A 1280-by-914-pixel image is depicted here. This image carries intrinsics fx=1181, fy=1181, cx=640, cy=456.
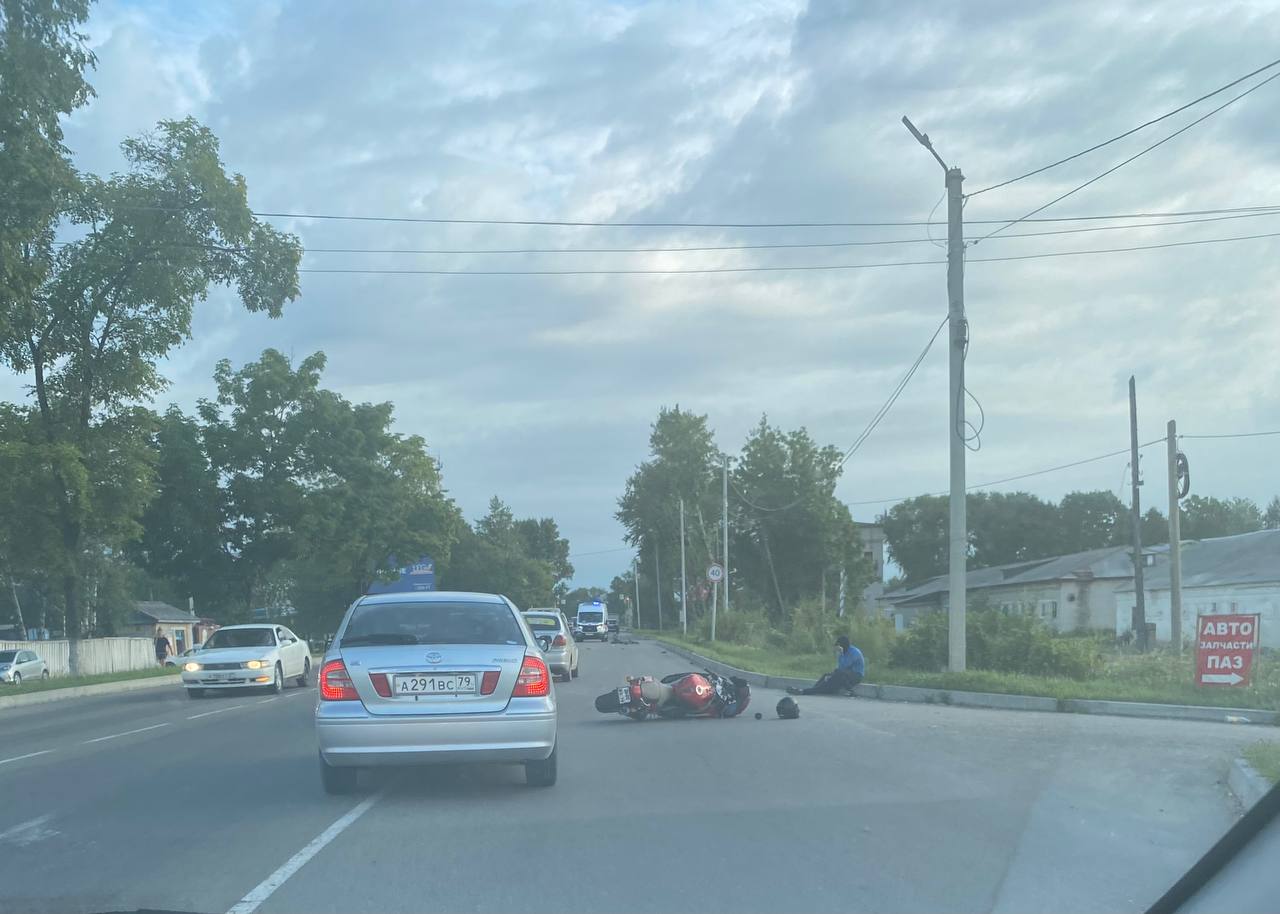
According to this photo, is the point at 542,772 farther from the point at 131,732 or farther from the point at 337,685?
the point at 131,732

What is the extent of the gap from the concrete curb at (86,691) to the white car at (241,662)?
166 inches

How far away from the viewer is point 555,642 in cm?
2575

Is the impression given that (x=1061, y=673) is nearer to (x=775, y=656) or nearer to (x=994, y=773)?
(x=994, y=773)

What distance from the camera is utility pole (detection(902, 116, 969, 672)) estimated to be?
2008 centimetres

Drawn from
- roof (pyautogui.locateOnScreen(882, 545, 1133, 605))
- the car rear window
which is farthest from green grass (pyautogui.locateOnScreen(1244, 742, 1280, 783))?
roof (pyautogui.locateOnScreen(882, 545, 1133, 605))

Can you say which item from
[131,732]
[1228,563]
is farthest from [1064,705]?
[1228,563]

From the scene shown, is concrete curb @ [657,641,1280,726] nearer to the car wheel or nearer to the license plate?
the license plate

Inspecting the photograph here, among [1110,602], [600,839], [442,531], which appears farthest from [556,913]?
[1110,602]

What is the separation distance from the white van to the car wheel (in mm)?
64334

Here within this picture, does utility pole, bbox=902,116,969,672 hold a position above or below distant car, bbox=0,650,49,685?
above

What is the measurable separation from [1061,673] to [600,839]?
50.3 feet

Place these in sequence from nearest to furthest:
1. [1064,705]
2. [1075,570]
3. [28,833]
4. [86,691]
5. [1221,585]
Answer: [28,833]
[1064,705]
[86,691]
[1221,585]
[1075,570]

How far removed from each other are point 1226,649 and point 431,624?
A: 42.4 ft

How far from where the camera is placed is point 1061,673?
20.8m
